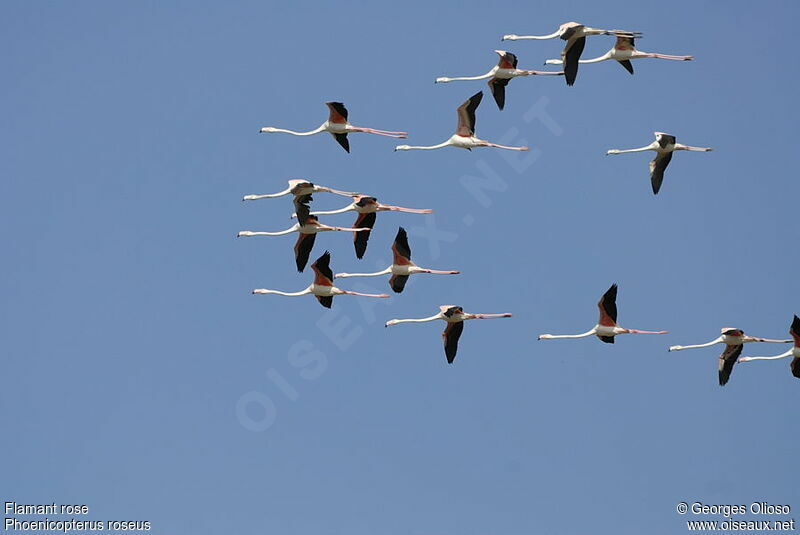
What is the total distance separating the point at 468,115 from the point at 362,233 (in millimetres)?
4687

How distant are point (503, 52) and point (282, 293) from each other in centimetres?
953

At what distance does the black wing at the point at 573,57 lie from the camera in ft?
151

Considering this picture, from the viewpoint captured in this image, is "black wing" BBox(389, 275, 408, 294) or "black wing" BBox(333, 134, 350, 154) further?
"black wing" BBox(389, 275, 408, 294)

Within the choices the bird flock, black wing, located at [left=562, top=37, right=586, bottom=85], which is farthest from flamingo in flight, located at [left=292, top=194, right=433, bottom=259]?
black wing, located at [left=562, top=37, right=586, bottom=85]

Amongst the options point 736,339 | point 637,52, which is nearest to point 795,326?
point 736,339

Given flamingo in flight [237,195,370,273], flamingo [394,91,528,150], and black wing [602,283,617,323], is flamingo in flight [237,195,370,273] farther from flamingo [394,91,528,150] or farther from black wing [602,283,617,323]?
black wing [602,283,617,323]

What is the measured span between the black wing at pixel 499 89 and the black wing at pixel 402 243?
15.0ft

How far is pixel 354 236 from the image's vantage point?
5153 cm

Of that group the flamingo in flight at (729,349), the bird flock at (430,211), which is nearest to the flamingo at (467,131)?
the bird flock at (430,211)

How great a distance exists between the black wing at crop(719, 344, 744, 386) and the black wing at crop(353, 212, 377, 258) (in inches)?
423

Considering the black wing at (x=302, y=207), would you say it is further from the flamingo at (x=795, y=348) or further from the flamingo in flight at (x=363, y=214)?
the flamingo at (x=795, y=348)

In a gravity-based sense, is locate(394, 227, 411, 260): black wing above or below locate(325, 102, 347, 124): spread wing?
below

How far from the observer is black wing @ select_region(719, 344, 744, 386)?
5122cm

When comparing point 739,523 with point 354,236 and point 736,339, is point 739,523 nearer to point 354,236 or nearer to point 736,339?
point 736,339
